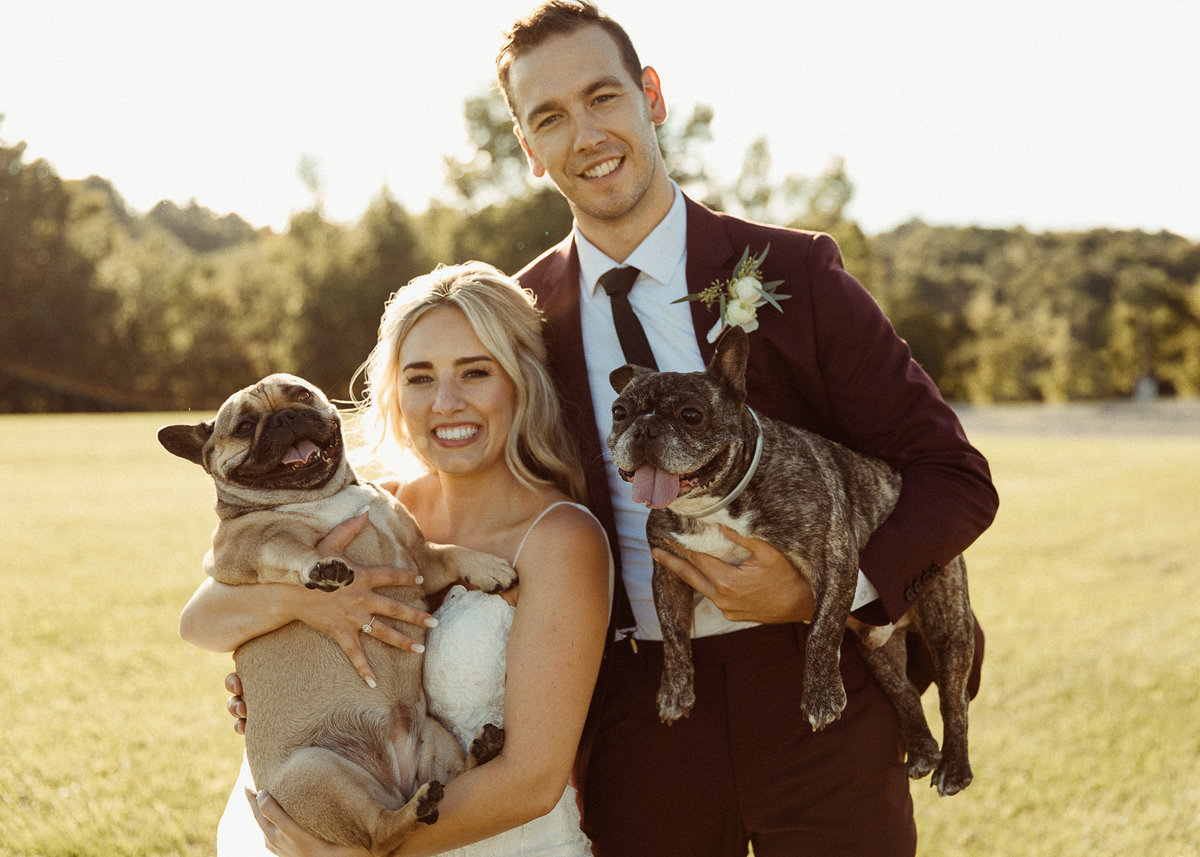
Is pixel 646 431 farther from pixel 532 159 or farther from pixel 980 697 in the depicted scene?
pixel 980 697

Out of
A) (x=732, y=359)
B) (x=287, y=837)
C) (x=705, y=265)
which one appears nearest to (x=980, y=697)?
(x=705, y=265)

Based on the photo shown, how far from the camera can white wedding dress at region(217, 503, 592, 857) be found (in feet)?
11.3

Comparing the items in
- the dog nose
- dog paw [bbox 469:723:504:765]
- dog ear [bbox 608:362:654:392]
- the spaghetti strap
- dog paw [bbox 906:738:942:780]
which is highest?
dog ear [bbox 608:362:654:392]

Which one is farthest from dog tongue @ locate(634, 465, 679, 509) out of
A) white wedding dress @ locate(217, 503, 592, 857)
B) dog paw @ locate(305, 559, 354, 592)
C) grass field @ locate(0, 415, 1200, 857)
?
grass field @ locate(0, 415, 1200, 857)

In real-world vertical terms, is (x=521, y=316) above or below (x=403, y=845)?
above

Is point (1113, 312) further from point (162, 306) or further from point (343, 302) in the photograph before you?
point (162, 306)

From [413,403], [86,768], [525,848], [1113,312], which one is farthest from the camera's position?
[1113,312]

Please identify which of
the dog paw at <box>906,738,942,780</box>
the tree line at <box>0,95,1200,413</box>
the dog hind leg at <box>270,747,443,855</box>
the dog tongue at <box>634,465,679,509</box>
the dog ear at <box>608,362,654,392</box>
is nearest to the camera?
the dog hind leg at <box>270,747,443,855</box>

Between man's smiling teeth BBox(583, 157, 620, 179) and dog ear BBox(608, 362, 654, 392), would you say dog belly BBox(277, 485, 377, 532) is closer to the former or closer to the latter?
dog ear BBox(608, 362, 654, 392)

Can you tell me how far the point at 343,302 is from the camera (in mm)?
42906

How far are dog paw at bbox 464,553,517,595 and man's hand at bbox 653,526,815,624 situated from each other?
62cm

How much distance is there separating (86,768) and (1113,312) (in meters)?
65.0

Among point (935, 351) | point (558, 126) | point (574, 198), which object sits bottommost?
point (935, 351)

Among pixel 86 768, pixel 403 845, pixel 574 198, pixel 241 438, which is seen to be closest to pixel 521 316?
pixel 574 198
